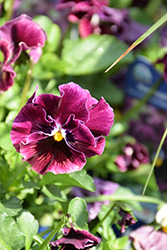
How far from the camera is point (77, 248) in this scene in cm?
49

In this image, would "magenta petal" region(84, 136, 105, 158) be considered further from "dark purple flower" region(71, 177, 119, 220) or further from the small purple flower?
the small purple flower

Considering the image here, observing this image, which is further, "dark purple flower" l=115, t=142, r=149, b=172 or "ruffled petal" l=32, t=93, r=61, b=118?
"dark purple flower" l=115, t=142, r=149, b=172

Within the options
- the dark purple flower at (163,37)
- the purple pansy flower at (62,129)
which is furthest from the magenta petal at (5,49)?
the dark purple flower at (163,37)

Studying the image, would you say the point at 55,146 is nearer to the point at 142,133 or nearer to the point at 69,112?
the point at 69,112

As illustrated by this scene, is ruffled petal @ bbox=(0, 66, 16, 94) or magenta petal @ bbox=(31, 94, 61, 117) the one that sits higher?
magenta petal @ bbox=(31, 94, 61, 117)

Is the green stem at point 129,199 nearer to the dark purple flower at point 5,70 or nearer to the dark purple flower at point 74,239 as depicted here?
the dark purple flower at point 74,239

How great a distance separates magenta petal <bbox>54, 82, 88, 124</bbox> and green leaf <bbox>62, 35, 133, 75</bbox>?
655 mm

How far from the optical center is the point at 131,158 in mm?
1093

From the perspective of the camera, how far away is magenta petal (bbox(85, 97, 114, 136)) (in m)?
0.51

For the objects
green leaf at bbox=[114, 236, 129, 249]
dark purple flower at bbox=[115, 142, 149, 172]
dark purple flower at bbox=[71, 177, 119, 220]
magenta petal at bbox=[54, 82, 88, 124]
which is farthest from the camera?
dark purple flower at bbox=[115, 142, 149, 172]

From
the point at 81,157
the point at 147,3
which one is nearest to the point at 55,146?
the point at 81,157

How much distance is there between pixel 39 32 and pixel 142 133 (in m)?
0.91

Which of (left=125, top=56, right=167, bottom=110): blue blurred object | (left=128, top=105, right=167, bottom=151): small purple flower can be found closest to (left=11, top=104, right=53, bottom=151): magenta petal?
(left=125, top=56, right=167, bottom=110): blue blurred object

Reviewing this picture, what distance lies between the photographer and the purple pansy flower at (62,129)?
1.66ft
